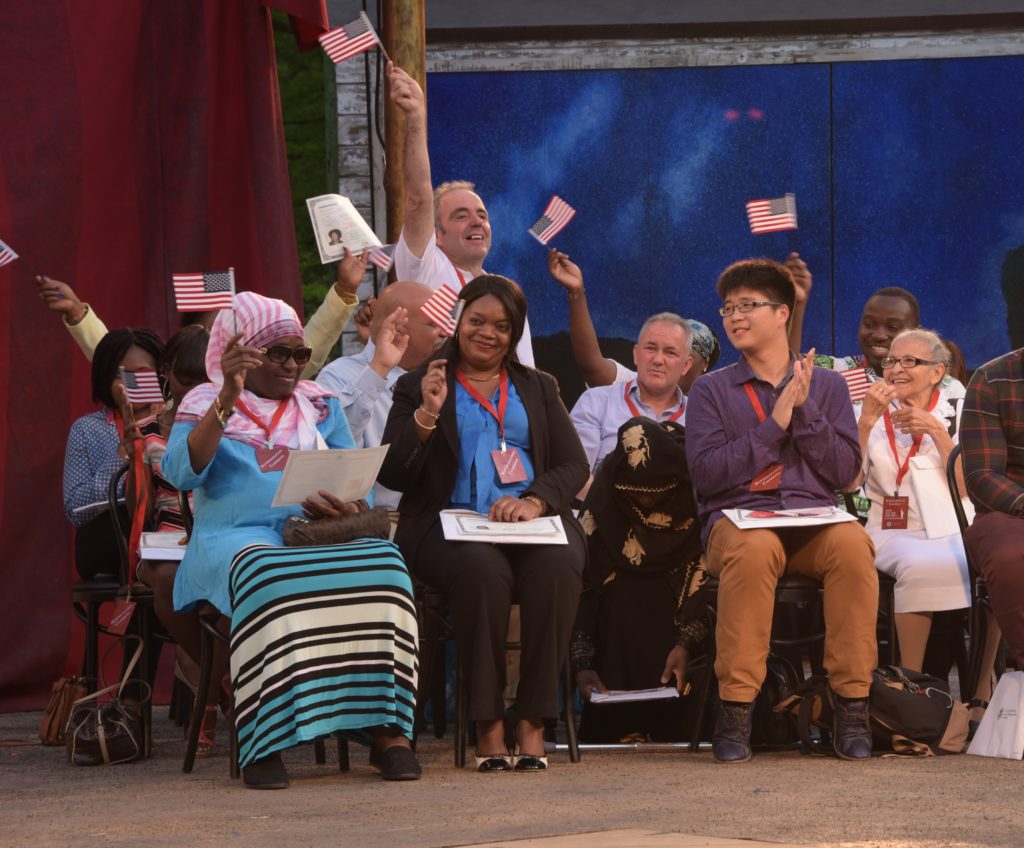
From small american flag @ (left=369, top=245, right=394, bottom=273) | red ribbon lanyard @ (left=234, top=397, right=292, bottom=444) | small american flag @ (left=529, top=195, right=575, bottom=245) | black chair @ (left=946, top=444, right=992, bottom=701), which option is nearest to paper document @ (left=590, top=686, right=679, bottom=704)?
black chair @ (left=946, top=444, right=992, bottom=701)

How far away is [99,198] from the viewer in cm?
731

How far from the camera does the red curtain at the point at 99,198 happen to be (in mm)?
7184

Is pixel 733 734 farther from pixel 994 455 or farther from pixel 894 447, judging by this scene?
pixel 894 447

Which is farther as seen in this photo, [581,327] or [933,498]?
[581,327]

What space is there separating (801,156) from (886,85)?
617mm

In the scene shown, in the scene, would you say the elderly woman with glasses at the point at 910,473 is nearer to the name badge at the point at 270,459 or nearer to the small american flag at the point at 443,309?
the small american flag at the point at 443,309

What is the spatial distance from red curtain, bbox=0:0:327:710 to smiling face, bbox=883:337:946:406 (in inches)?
107

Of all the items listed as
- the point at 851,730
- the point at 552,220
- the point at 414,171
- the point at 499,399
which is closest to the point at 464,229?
the point at 414,171

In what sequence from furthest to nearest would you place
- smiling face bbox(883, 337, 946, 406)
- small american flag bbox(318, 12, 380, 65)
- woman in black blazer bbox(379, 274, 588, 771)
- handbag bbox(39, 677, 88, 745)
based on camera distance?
small american flag bbox(318, 12, 380, 65) → smiling face bbox(883, 337, 946, 406) → handbag bbox(39, 677, 88, 745) → woman in black blazer bbox(379, 274, 588, 771)

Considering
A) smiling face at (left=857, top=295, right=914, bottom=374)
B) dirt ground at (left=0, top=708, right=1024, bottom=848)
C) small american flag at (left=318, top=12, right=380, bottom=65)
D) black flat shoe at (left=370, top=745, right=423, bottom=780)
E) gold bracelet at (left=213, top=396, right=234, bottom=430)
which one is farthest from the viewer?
smiling face at (left=857, top=295, right=914, bottom=374)

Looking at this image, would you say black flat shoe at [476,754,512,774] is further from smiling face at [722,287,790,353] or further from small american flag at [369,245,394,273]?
small american flag at [369,245,394,273]

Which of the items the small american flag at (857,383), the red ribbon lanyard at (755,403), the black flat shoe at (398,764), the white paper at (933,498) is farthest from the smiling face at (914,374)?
the black flat shoe at (398,764)

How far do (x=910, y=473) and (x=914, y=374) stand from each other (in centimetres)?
39

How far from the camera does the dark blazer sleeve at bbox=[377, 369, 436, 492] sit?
5398mm
